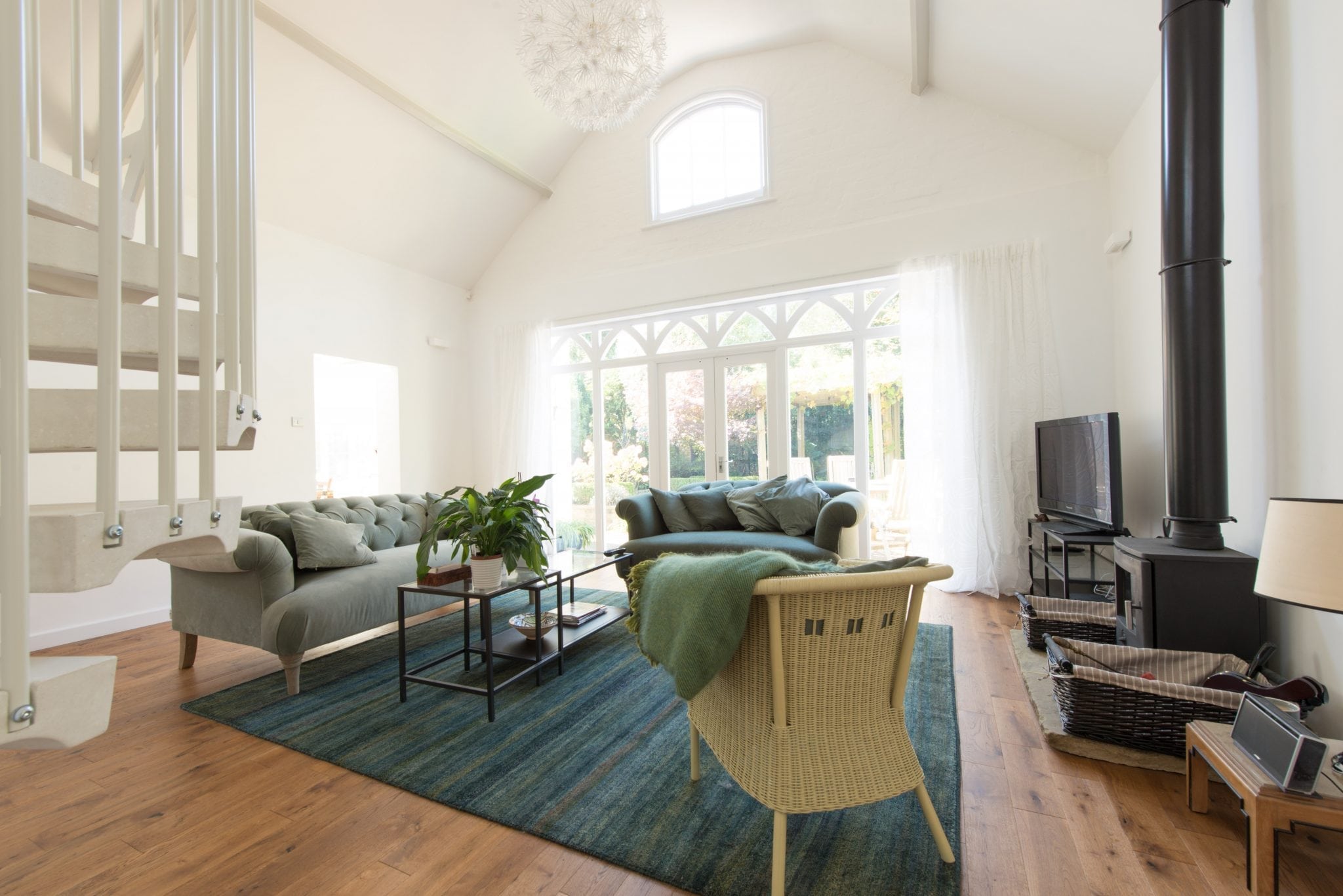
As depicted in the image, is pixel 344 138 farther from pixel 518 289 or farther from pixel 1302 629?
pixel 1302 629

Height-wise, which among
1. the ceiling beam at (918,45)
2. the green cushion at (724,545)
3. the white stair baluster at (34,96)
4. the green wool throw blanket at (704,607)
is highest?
the ceiling beam at (918,45)

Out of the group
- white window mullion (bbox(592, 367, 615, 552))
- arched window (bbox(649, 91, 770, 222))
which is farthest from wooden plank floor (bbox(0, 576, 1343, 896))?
arched window (bbox(649, 91, 770, 222))

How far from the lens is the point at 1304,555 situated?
1.21 m

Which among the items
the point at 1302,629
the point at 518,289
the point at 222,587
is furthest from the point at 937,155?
the point at 222,587

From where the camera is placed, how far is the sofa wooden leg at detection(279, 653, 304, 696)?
8.44 ft

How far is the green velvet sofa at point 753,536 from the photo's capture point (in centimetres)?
362

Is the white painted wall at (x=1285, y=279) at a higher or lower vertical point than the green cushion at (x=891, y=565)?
higher

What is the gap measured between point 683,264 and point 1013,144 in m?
2.74

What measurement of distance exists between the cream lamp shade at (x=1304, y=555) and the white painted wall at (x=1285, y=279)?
0.80 meters

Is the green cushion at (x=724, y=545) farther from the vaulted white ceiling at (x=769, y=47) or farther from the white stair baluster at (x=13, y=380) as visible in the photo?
the vaulted white ceiling at (x=769, y=47)

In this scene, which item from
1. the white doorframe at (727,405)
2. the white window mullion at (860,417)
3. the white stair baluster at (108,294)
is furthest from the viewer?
the white doorframe at (727,405)

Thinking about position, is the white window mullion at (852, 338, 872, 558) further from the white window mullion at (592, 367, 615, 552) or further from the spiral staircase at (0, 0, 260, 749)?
the spiral staircase at (0, 0, 260, 749)

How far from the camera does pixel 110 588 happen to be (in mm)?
3680

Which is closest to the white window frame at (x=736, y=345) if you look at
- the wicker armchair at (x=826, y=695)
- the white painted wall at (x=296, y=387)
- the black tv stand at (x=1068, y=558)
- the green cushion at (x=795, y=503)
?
the green cushion at (x=795, y=503)
